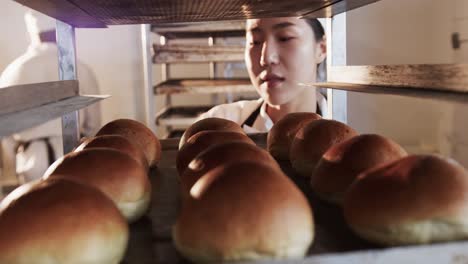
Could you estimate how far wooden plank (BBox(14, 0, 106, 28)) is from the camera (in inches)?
44.5

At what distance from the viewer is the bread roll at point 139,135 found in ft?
4.28

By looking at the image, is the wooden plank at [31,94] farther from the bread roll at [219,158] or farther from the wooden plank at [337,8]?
the wooden plank at [337,8]

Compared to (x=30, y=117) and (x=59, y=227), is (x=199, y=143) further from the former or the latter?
(x=59, y=227)

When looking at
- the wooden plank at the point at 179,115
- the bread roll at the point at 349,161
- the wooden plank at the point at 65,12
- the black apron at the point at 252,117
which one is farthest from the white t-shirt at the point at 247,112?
the bread roll at the point at 349,161

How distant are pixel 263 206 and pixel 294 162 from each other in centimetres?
58

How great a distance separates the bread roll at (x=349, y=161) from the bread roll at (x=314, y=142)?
0.50ft

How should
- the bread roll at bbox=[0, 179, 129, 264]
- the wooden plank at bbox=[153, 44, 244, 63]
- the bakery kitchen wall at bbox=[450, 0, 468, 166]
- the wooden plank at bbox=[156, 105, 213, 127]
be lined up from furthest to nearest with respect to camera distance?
1. the bakery kitchen wall at bbox=[450, 0, 468, 166]
2. the wooden plank at bbox=[156, 105, 213, 127]
3. the wooden plank at bbox=[153, 44, 244, 63]
4. the bread roll at bbox=[0, 179, 129, 264]

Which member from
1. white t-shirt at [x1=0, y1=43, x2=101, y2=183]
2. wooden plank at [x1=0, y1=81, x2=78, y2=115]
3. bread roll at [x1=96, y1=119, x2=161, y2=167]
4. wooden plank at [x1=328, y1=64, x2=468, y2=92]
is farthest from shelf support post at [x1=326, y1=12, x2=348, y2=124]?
white t-shirt at [x1=0, y1=43, x2=101, y2=183]

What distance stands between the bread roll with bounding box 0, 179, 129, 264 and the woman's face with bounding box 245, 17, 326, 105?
1746 mm

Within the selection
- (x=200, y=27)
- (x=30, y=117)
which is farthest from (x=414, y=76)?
(x=200, y=27)

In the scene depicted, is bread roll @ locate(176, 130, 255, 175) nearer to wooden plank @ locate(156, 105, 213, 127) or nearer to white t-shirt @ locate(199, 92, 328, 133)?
white t-shirt @ locate(199, 92, 328, 133)

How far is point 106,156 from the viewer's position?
874 mm

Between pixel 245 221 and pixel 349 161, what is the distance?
37 centimetres

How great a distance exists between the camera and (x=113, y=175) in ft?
2.77
